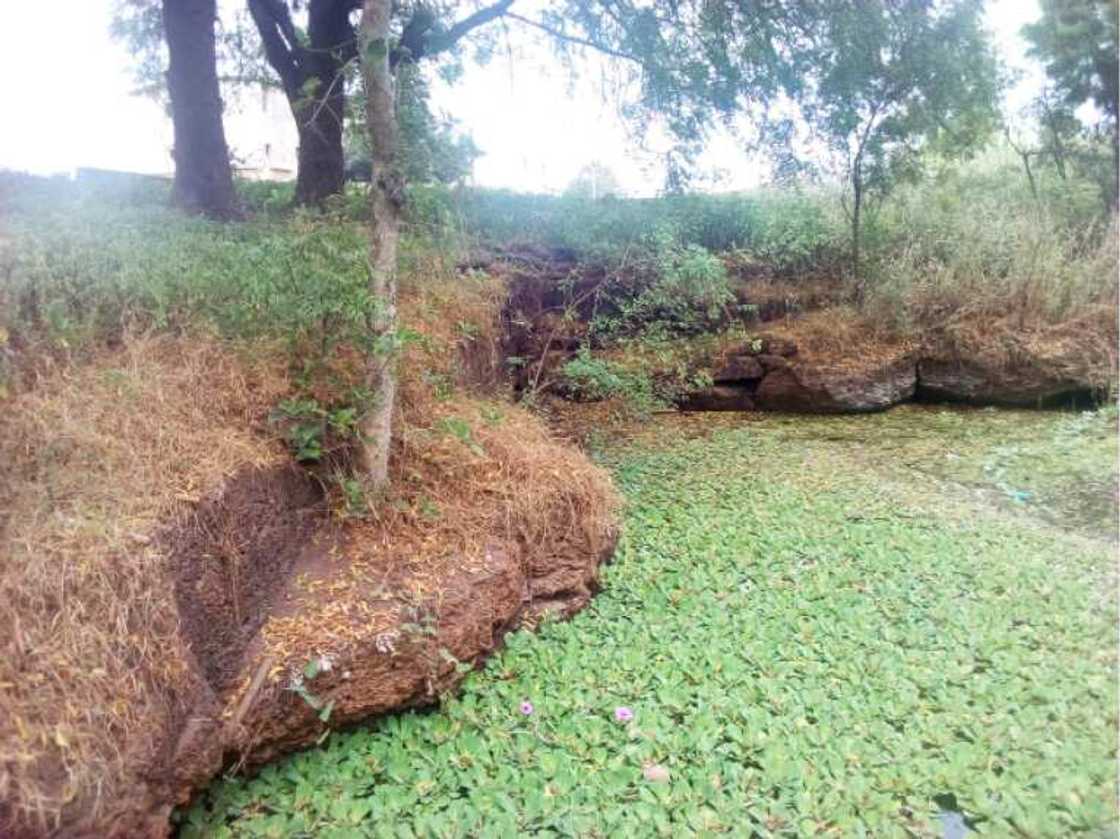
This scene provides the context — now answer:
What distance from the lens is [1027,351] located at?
2857 mm

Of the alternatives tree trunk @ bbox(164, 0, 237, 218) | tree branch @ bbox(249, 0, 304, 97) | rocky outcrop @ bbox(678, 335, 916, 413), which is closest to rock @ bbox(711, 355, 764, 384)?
rocky outcrop @ bbox(678, 335, 916, 413)

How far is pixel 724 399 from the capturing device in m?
5.77

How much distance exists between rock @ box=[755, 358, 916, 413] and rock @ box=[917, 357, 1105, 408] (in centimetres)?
30

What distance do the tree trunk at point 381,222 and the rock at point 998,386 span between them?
2302 millimetres

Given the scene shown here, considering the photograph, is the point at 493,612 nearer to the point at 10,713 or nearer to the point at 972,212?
the point at 10,713

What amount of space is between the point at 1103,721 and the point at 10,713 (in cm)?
239

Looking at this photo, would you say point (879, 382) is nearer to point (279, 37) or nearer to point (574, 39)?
point (574, 39)

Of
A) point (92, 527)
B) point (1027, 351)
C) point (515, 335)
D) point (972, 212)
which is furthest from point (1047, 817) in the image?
point (515, 335)

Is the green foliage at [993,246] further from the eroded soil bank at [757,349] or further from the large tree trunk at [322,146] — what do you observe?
the large tree trunk at [322,146]

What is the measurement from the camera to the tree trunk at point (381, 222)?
265 cm

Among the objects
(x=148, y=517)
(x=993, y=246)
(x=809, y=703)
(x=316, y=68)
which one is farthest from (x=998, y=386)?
(x=316, y=68)

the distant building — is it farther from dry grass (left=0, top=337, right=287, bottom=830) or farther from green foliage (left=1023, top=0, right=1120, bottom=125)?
green foliage (left=1023, top=0, right=1120, bottom=125)

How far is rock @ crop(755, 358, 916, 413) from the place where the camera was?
461 cm

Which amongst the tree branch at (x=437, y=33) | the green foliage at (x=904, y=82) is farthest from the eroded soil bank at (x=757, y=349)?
the tree branch at (x=437, y=33)
